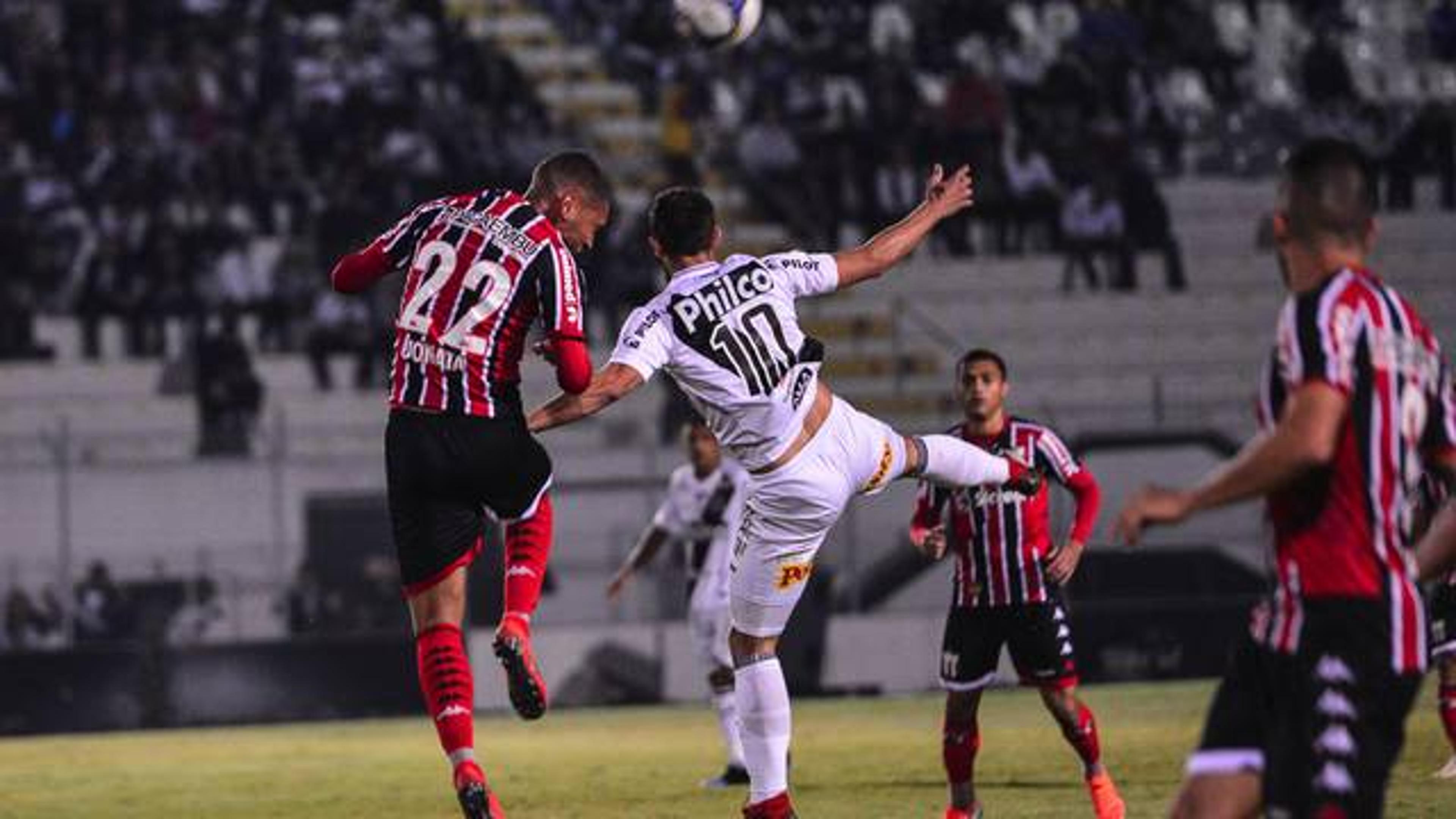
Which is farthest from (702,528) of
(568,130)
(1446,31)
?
(1446,31)

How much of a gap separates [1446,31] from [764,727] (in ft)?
85.7

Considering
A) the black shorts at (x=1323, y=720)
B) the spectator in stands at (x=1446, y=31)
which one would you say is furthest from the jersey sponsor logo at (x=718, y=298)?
the spectator in stands at (x=1446, y=31)

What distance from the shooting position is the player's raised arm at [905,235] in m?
10.0

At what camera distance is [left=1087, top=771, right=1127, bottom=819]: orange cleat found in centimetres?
1116

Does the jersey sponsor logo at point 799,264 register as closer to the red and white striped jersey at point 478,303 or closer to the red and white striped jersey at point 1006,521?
the red and white striped jersey at point 478,303

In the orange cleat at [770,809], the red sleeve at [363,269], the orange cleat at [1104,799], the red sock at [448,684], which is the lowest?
the orange cleat at [1104,799]

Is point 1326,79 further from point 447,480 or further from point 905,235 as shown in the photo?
point 447,480

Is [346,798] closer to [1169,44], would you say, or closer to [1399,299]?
[1399,299]

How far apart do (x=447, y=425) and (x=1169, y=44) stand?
25.3m

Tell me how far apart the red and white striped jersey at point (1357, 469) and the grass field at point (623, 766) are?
5.33 meters

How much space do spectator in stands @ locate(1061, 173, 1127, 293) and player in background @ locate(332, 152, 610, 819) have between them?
20427mm

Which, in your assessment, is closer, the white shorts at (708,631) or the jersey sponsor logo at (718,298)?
the jersey sponsor logo at (718,298)

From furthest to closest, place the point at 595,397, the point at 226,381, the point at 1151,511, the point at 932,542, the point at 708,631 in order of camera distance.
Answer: the point at 226,381 < the point at 708,631 < the point at 932,542 < the point at 595,397 < the point at 1151,511

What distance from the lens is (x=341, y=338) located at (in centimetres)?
2777
